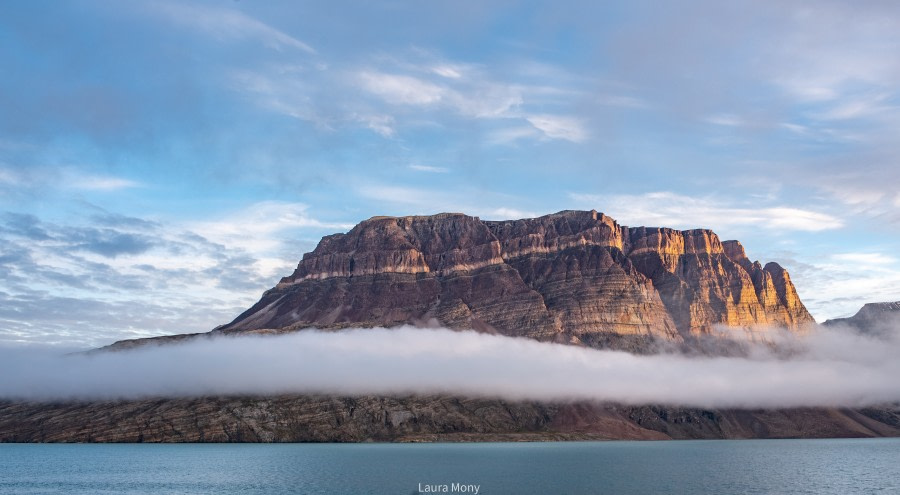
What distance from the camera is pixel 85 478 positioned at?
199000mm

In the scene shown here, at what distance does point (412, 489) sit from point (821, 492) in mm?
84594

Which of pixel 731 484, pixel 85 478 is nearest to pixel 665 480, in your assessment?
pixel 731 484

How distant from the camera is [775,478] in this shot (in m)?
198

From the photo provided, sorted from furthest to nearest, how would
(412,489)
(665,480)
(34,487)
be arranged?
(665,480) → (34,487) → (412,489)

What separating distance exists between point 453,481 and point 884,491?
300ft

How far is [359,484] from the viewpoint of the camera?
177 metres

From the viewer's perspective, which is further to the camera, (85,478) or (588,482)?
(85,478)

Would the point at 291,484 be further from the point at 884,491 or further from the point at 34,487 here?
the point at 884,491

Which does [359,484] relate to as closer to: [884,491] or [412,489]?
[412,489]

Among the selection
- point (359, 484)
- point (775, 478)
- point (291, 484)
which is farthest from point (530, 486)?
point (775, 478)

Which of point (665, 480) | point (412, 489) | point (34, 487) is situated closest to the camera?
point (412, 489)

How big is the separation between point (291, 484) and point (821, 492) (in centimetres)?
11421

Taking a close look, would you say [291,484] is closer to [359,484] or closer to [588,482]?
[359,484]

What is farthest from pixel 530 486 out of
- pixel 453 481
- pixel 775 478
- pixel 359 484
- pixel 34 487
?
pixel 34 487
